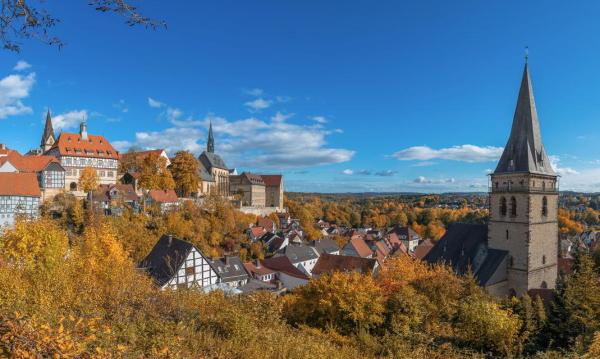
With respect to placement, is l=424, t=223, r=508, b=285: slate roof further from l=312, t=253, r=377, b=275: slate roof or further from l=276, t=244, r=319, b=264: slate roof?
l=276, t=244, r=319, b=264: slate roof

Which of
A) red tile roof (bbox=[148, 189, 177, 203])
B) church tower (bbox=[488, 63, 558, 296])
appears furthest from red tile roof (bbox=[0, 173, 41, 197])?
church tower (bbox=[488, 63, 558, 296])

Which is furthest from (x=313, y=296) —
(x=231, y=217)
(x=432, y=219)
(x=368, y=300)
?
(x=432, y=219)

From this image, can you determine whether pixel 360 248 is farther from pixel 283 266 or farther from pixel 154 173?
pixel 154 173

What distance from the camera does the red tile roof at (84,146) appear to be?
46906 mm

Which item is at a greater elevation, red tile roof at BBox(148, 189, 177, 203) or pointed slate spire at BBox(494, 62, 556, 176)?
pointed slate spire at BBox(494, 62, 556, 176)

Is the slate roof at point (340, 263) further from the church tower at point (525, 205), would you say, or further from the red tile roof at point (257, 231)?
the church tower at point (525, 205)

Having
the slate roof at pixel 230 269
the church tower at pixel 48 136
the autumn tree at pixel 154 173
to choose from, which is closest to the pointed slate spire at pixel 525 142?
the slate roof at pixel 230 269

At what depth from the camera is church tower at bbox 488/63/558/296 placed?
25.9 meters

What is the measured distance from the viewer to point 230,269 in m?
36.4

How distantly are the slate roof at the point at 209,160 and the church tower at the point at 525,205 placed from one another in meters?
55.0

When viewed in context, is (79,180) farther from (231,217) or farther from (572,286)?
(572,286)

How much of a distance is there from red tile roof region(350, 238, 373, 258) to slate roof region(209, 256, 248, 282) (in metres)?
30.6

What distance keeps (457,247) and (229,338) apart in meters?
25.9

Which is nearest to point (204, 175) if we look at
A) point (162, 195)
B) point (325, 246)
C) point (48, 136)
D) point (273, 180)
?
point (162, 195)
